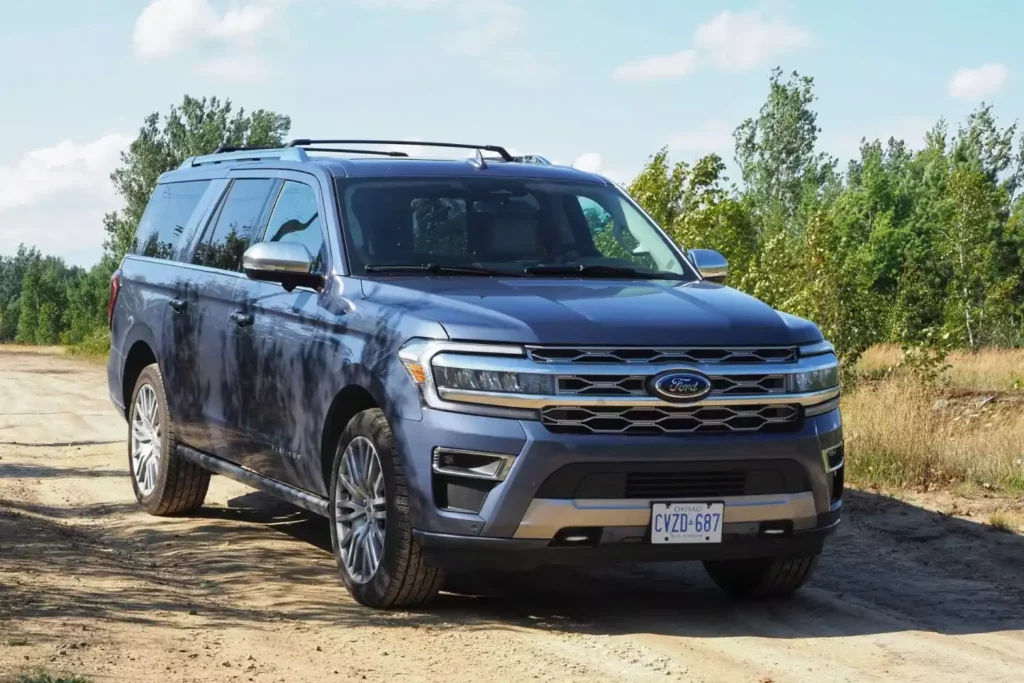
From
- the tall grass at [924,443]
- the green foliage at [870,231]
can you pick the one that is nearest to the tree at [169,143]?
the green foliage at [870,231]

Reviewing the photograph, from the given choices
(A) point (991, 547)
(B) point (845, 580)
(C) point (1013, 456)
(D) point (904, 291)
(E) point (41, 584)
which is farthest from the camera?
(D) point (904, 291)

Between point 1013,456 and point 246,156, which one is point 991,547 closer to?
point 1013,456

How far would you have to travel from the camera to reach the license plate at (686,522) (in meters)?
6.26

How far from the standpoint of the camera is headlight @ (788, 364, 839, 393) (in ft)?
21.5

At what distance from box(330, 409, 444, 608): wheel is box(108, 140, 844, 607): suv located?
0.01 meters

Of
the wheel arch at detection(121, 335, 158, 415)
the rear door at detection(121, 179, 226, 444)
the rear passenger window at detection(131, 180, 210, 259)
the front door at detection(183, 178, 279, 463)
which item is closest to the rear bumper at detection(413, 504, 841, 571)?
the front door at detection(183, 178, 279, 463)

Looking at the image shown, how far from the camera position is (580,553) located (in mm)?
6305

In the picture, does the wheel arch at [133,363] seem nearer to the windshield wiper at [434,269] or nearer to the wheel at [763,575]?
the windshield wiper at [434,269]

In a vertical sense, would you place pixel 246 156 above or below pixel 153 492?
above

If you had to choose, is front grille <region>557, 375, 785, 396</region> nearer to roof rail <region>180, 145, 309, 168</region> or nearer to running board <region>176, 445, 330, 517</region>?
running board <region>176, 445, 330, 517</region>

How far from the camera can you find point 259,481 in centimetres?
812

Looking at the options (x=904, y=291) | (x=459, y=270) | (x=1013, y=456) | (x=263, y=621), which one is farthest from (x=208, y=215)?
(x=904, y=291)

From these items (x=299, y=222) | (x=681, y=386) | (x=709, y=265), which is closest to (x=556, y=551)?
(x=681, y=386)

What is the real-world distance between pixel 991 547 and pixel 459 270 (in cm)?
399
